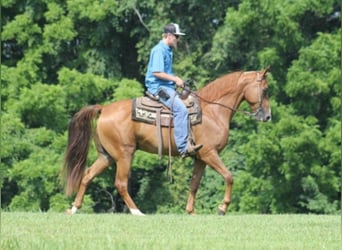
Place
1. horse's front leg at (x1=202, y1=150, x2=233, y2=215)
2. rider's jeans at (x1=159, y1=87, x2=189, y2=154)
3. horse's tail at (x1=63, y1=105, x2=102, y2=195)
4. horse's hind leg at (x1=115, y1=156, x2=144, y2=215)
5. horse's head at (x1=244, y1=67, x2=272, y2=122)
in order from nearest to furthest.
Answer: rider's jeans at (x1=159, y1=87, x2=189, y2=154) → horse's front leg at (x1=202, y1=150, x2=233, y2=215) → horse's hind leg at (x1=115, y1=156, x2=144, y2=215) → horse's tail at (x1=63, y1=105, x2=102, y2=195) → horse's head at (x1=244, y1=67, x2=272, y2=122)

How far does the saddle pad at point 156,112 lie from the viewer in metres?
13.8

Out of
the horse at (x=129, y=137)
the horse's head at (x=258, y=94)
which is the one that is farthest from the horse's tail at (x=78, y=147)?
the horse's head at (x=258, y=94)

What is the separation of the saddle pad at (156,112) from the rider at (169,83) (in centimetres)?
15

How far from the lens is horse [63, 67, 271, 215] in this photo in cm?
1388

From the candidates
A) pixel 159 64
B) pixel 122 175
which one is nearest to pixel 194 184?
pixel 122 175

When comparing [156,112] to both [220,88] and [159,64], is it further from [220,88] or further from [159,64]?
[220,88]

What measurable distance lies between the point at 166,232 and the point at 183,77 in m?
15.3

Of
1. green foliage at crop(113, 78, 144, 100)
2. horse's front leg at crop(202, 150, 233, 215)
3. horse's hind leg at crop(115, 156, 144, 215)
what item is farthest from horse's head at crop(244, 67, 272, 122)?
green foliage at crop(113, 78, 144, 100)

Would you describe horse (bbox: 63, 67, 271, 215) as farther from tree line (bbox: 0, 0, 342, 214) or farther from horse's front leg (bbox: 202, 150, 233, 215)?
tree line (bbox: 0, 0, 342, 214)

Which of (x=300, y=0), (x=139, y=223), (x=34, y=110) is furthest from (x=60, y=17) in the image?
(x=139, y=223)

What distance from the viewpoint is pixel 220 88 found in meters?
14.3

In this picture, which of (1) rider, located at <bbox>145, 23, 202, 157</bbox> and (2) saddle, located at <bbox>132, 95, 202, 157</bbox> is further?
(2) saddle, located at <bbox>132, 95, 202, 157</bbox>

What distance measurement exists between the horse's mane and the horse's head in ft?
0.75

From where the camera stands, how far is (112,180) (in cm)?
2514
